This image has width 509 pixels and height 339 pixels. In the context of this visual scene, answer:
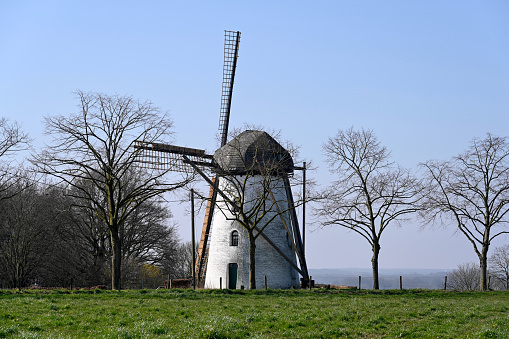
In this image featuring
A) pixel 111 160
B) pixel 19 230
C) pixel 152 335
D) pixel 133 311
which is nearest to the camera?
pixel 152 335

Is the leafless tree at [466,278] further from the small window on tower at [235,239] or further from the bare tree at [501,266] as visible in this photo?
A: the small window on tower at [235,239]

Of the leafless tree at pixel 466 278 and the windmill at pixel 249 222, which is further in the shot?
the leafless tree at pixel 466 278

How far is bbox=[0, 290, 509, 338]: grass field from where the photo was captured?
661 inches

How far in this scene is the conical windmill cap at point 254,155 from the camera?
4127 cm

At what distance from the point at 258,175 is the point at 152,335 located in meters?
26.7

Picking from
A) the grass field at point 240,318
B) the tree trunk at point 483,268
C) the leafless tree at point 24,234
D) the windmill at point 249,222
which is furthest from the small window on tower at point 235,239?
the leafless tree at point 24,234

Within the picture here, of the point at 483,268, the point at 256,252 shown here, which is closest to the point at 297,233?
the point at 256,252

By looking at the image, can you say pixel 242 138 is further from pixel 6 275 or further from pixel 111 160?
pixel 6 275

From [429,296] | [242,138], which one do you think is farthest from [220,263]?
[429,296]

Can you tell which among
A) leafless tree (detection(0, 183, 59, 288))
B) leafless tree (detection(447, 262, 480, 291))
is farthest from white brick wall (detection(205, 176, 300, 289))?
leafless tree (detection(447, 262, 480, 291))

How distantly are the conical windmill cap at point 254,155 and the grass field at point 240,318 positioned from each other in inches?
607

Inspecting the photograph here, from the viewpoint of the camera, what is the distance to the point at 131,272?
56594 millimetres

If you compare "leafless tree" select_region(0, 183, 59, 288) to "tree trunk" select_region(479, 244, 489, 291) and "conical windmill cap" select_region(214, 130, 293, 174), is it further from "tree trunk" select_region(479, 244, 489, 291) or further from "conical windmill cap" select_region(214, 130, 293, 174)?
"tree trunk" select_region(479, 244, 489, 291)

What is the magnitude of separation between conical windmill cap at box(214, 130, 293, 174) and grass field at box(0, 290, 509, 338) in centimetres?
1542
